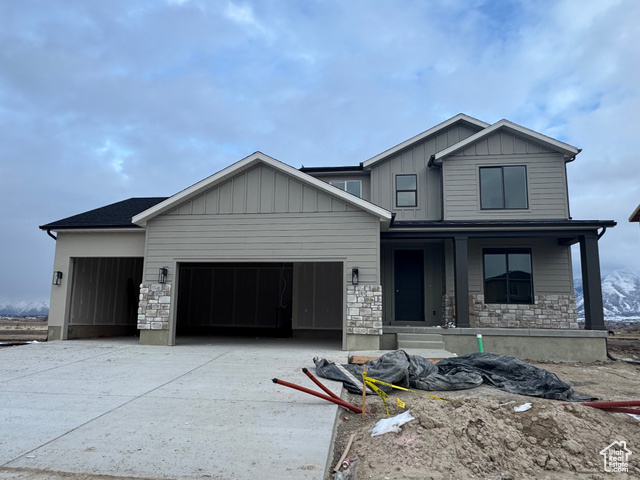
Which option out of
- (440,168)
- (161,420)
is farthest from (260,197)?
(161,420)

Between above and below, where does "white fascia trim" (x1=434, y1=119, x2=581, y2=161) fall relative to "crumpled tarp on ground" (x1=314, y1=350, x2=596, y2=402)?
above

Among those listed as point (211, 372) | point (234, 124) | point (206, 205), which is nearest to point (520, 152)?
point (206, 205)

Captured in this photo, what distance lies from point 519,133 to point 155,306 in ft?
38.8

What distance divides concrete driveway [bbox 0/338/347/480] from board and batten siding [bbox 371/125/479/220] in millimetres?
7208

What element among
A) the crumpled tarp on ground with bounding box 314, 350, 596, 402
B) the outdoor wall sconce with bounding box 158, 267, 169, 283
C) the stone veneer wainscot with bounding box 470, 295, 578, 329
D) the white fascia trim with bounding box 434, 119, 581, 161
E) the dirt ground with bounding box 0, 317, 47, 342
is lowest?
the dirt ground with bounding box 0, 317, 47, 342

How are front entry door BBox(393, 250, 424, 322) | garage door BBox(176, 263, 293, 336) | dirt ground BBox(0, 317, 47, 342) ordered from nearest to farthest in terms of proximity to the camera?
front entry door BBox(393, 250, 424, 322) → garage door BBox(176, 263, 293, 336) → dirt ground BBox(0, 317, 47, 342)

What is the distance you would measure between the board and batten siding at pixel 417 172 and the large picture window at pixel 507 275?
254 centimetres

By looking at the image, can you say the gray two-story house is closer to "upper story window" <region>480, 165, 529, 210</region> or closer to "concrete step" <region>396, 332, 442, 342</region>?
"upper story window" <region>480, 165, 529, 210</region>

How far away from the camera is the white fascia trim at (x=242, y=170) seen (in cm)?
1017

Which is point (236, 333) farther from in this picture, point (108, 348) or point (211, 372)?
point (211, 372)

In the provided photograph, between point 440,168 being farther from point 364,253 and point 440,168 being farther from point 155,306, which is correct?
point 155,306

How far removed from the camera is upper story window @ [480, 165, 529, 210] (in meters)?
12.6

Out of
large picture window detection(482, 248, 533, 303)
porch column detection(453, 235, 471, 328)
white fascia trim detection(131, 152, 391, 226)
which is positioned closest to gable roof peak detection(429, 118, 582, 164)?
porch column detection(453, 235, 471, 328)

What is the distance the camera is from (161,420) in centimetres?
446
